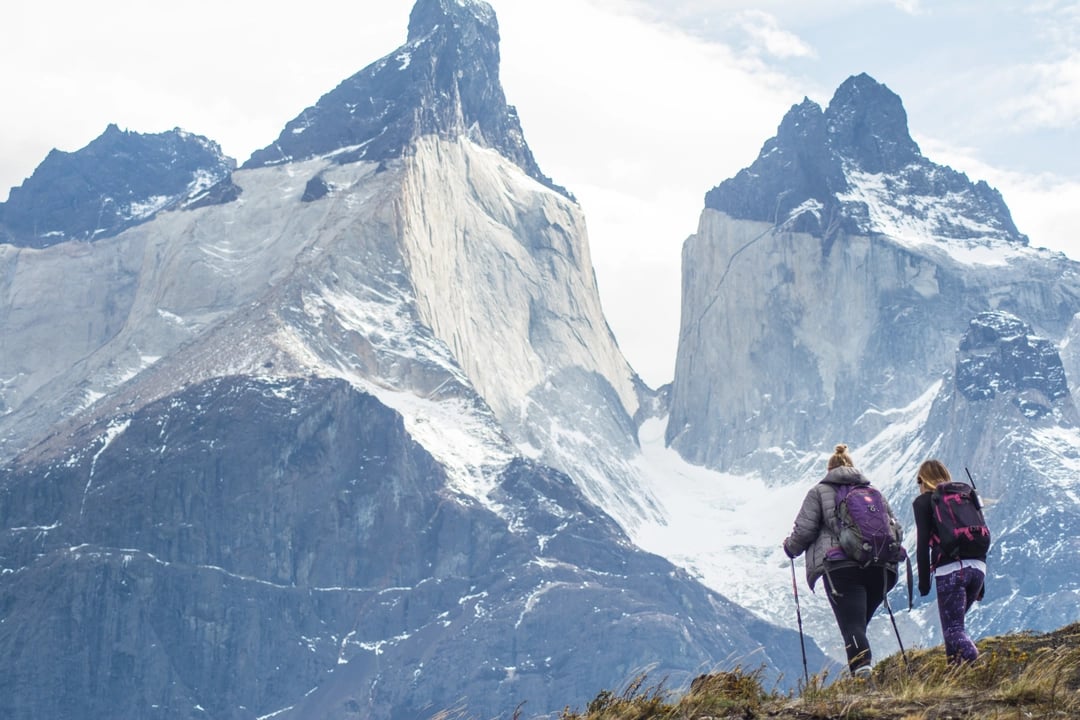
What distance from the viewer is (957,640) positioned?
2059cm

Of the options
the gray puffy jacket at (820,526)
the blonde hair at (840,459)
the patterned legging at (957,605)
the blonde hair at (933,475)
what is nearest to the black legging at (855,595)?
the gray puffy jacket at (820,526)

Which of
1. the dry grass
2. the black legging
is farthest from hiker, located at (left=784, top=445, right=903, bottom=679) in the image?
the dry grass

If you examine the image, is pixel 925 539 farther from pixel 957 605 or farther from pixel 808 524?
pixel 808 524

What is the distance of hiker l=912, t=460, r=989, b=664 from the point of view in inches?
812

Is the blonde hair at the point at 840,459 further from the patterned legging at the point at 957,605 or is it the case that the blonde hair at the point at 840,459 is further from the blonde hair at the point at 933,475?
the patterned legging at the point at 957,605

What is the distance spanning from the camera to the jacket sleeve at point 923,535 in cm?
2064

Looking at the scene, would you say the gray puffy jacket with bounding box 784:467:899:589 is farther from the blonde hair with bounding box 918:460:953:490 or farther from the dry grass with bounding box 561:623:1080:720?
the dry grass with bounding box 561:623:1080:720

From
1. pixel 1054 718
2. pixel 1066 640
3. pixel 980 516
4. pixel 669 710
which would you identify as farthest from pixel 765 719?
pixel 1066 640

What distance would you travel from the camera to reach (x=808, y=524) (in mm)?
20734

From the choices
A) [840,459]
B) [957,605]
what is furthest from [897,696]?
[840,459]

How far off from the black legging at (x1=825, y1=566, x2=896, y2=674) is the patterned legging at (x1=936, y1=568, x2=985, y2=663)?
0.59m

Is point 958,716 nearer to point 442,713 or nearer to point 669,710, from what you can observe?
point 669,710

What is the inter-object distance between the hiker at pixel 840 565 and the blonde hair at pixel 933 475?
23.3 inches

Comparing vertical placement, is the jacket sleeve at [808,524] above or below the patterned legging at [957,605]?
above
